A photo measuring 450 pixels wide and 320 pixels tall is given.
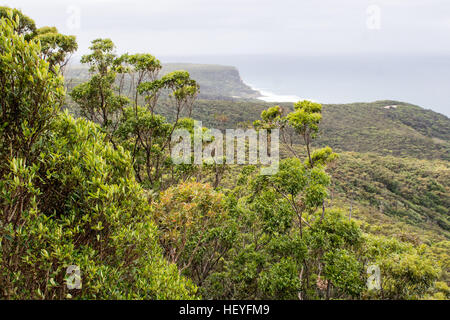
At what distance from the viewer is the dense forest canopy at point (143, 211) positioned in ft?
13.6

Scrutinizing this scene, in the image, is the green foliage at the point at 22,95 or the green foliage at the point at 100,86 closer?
A: the green foliage at the point at 22,95

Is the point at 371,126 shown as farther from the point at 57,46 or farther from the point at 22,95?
the point at 22,95

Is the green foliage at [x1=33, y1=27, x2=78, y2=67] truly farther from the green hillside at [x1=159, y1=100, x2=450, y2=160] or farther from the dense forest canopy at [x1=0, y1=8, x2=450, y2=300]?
the green hillside at [x1=159, y1=100, x2=450, y2=160]

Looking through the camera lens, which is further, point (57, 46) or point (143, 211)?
point (57, 46)

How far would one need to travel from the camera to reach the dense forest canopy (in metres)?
4.16

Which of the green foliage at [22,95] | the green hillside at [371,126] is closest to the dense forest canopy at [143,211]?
the green foliage at [22,95]

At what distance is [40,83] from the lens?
4270 millimetres

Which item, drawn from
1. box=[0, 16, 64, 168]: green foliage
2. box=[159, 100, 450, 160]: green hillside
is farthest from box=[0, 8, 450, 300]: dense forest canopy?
box=[159, 100, 450, 160]: green hillside

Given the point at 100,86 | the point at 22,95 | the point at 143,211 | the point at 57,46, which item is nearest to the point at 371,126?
the point at 100,86

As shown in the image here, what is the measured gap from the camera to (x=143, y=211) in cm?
541

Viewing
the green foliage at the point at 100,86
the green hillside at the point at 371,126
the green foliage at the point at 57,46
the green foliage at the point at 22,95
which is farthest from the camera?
the green hillside at the point at 371,126

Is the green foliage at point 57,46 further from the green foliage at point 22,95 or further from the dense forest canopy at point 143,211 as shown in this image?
the green foliage at point 22,95
